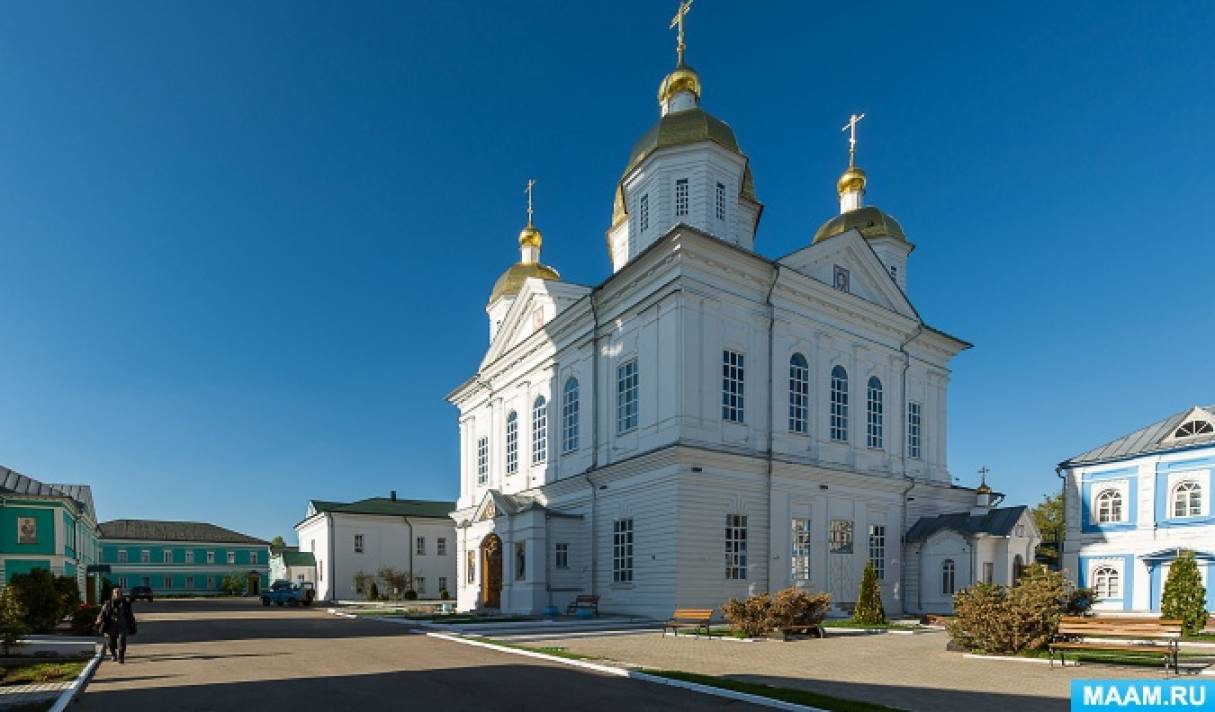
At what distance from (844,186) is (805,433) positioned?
48.4ft

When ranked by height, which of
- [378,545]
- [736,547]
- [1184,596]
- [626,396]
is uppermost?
[626,396]

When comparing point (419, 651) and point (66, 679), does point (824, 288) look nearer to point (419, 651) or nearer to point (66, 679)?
point (419, 651)

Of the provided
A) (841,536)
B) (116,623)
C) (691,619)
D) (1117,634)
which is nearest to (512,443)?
(841,536)

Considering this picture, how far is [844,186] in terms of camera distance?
35.0m

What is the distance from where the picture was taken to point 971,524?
27.0m

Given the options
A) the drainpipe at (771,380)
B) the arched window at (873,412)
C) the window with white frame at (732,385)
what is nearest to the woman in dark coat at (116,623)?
the window with white frame at (732,385)

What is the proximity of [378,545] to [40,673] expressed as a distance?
38.4 metres

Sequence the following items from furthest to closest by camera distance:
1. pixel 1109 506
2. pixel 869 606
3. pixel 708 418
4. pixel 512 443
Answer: pixel 512 443 < pixel 1109 506 < pixel 708 418 < pixel 869 606

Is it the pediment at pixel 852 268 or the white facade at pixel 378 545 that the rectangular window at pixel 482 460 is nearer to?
the white facade at pixel 378 545

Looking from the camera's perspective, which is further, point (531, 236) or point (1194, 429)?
point (531, 236)

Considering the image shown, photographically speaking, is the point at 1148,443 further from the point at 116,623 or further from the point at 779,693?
the point at 116,623

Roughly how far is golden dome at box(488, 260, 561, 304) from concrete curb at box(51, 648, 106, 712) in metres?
25.8

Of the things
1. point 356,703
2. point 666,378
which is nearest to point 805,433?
point 666,378

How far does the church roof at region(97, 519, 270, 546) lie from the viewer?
64.5 meters
